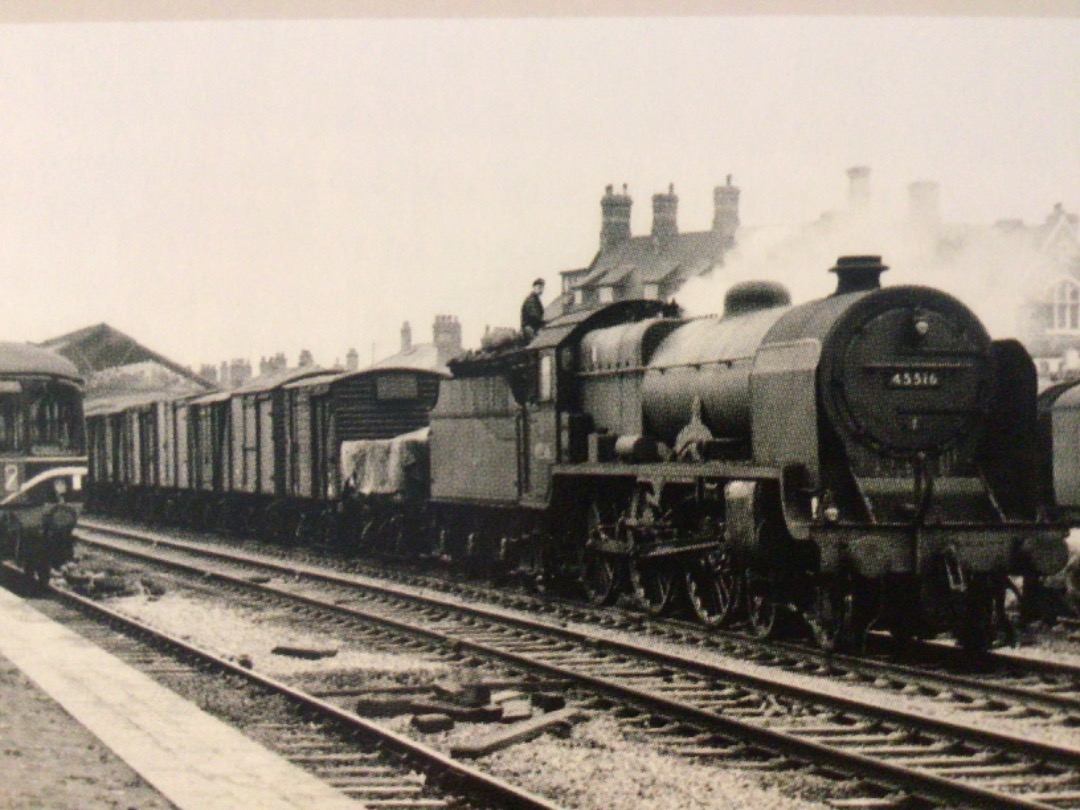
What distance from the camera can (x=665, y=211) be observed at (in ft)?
31.9

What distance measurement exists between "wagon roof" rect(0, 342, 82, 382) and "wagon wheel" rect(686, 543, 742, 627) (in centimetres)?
680

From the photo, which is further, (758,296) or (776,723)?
(758,296)

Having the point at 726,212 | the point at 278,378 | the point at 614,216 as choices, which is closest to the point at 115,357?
the point at 278,378

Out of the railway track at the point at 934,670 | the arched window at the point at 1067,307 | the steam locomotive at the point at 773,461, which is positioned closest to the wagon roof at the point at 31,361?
the steam locomotive at the point at 773,461

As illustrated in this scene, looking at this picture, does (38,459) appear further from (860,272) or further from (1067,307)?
(1067,307)

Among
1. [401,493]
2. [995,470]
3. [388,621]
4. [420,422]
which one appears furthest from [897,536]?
[420,422]

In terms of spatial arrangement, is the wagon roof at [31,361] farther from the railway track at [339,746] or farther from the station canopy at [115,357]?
the railway track at [339,746]

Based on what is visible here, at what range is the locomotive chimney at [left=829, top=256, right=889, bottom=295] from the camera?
8.62 m

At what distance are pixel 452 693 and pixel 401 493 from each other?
828cm

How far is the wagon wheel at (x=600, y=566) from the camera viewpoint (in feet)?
35.9

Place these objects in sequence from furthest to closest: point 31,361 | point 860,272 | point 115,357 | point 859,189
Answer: point 115,357 < point 31,361 < point 859,189 < point 860,272

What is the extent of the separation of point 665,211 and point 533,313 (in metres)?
2.90

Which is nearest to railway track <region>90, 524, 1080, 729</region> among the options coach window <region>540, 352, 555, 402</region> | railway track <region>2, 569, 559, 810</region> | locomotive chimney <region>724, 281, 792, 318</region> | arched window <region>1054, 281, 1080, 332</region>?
coach window <region>540, 352, 555, 402</region>

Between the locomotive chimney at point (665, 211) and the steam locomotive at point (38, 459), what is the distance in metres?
6.39
